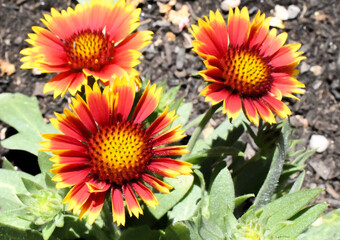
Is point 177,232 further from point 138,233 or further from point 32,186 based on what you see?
point 32,186

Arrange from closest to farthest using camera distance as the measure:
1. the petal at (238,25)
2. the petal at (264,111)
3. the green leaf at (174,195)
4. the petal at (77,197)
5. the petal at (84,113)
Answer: the petal at (77,197)
the petal at (84,113)
the petal at (264,111)
the petal at (238,25)
the green leaf at (174,195)

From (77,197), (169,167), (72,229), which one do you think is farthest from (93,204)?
(72,229)

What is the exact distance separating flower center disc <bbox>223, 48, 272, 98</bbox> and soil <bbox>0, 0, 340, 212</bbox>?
127 centimetres

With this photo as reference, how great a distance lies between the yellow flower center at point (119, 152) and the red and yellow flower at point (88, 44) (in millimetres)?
260

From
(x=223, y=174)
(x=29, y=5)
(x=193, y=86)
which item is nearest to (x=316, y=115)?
(x=193, y=86)

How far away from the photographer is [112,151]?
1925 mm

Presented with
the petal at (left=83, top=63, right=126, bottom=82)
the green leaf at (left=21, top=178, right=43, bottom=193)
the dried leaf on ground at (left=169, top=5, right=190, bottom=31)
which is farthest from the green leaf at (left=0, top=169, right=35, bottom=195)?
the dried leaf on ground at (left=169, top=5, right=190, bottom=31)

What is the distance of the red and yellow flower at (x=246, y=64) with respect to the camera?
1.97 m

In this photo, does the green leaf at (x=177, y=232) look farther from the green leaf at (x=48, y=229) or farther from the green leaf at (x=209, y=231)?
the green leaf at (x=48, y=229)

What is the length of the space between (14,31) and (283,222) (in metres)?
2.66

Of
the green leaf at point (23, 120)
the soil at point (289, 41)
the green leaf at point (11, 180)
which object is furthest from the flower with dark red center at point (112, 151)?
the soil at point (289, 41)

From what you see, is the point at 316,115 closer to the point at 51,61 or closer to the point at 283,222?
the point at 283,222

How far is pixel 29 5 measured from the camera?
360 centimetres

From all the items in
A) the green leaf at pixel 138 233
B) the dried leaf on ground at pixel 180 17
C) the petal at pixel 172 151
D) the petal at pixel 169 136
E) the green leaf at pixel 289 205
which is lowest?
the green leaf at pixel 138 233
